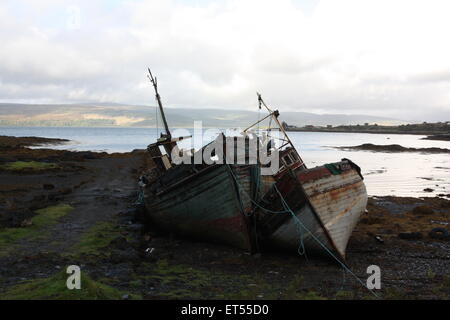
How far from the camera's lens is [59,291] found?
29.6 feet

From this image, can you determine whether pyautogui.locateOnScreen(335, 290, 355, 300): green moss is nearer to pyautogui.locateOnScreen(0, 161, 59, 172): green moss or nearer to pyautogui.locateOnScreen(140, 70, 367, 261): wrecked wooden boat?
pyautogui.locateOnScreen(140, 70, 367, 261): wrecked wooden boat

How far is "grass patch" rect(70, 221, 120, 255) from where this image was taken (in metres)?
14.1

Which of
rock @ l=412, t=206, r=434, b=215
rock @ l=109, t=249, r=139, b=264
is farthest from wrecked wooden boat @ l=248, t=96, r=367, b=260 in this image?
rock @ l=412, t=206, r=434, b=215

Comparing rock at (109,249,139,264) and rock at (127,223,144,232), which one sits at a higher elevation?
rock at (109,249,139,264)

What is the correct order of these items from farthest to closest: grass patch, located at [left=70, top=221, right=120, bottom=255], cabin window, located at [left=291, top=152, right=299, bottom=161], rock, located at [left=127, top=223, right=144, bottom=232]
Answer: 1. cabin window, located at [left=291, top=152, right=299, bottom=161]
2. rock, located at [left=127, top=223, right=144, bottom=232]
3. grass patch, located at [left=70, top=221, right=120, bottom=255]

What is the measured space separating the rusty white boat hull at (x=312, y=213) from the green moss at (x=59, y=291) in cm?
651

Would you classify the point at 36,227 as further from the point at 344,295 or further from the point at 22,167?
the point at 22,167

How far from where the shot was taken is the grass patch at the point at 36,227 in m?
14.8

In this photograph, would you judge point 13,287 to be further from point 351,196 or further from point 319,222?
point 351,196

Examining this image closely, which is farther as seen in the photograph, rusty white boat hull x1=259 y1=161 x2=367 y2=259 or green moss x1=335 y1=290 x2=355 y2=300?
rusty white boat hull x1=259 y1=161 x2=367 y2=259

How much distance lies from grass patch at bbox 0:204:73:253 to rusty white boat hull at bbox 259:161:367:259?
32.0ft

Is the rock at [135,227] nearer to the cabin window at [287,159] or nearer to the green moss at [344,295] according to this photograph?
the cabin window at [287,159]

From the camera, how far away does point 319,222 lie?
44.0 ft
